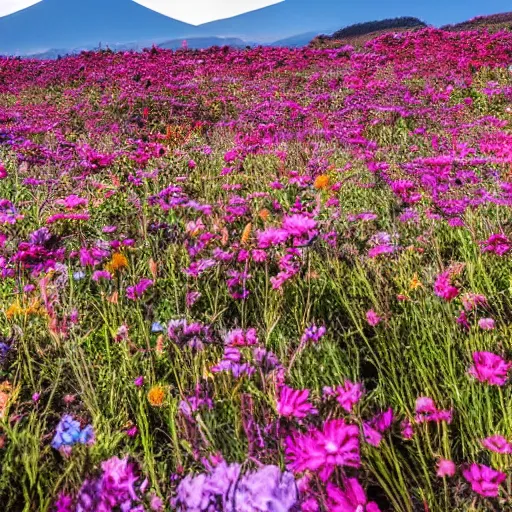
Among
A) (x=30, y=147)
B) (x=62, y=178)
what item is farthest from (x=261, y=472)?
(x=30, y=147)

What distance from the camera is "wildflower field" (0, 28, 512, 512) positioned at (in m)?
1.22

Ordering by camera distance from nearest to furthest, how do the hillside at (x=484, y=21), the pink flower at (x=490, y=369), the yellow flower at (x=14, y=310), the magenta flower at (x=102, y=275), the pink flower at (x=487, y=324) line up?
the pink flower at (x=490, y=369)
the pink flower at (x=487, y=324)
the yellow flower at (x=14, y=310)
the magenta flower at (x=102, y=275)
the hillside at (x=484, y=21)

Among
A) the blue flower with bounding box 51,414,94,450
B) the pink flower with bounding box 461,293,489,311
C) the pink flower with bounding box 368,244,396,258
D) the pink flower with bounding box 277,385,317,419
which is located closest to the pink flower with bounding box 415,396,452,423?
the pink flower with bounding box 277,385,317,419

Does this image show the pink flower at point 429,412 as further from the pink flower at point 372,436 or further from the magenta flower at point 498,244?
the magenta flower at point 498,244

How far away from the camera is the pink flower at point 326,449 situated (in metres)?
1.00

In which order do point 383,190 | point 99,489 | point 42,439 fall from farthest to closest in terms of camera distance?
point 383,190 < point 42,439 < point 99,489

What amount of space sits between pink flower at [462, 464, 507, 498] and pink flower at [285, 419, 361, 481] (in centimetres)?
30

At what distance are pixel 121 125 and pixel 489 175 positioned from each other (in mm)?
6397

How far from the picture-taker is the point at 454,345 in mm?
1730

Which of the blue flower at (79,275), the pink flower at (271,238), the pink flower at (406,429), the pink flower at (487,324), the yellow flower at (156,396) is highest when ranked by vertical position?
the pink flower at (271,238)

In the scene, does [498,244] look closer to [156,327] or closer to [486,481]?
[486,481]

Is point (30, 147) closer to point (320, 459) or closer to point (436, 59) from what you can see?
point (320, 459)

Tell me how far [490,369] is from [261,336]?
3.14ft

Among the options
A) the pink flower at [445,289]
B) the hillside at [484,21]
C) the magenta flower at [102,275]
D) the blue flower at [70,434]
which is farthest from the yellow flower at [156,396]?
the hillside at [484,21]
